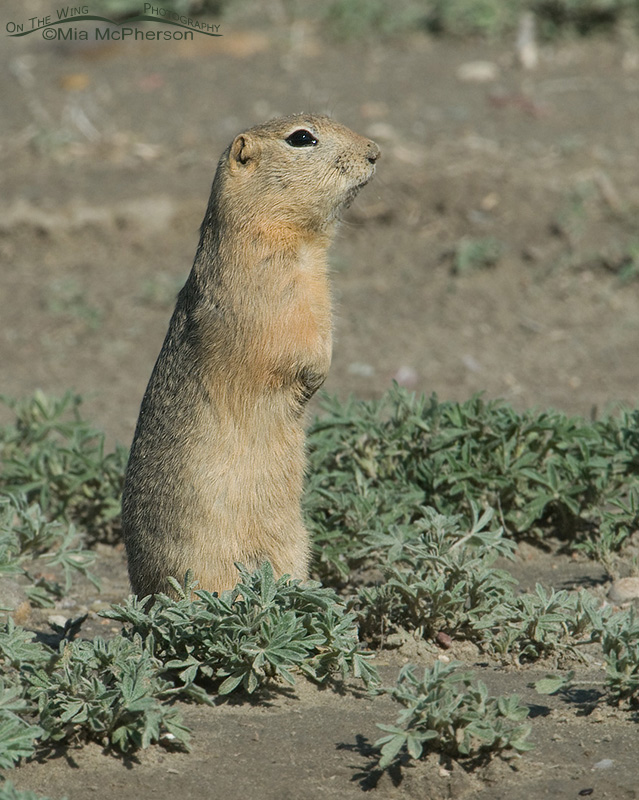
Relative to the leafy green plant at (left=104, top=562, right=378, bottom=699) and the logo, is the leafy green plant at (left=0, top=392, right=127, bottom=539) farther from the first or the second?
the logo

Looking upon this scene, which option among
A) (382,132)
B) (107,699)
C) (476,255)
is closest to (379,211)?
(382,132)

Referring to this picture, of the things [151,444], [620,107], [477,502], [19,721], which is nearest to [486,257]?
[620,107]

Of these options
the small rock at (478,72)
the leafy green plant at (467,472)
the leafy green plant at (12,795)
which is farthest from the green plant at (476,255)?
the leafy green plant at (12,795)

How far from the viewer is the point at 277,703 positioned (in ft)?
11.4

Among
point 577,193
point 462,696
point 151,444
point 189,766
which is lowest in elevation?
point 189,766

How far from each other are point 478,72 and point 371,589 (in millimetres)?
7535

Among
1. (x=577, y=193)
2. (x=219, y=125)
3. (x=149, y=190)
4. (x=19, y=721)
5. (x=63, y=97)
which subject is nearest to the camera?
(x=19, y=721)

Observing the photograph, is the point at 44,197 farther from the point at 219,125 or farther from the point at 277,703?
the point at 277,703

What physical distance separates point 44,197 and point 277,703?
21.8 ft

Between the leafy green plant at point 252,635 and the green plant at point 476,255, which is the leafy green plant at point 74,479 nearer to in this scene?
the leafy green plant at point 252,635

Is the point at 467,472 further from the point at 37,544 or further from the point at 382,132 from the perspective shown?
the point at 382,132

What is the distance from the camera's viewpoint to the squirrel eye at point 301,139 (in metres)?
4.27

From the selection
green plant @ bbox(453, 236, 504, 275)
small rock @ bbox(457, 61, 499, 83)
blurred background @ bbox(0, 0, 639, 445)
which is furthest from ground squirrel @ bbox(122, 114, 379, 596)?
small rock @ bbox(457, 61, 499, 83)

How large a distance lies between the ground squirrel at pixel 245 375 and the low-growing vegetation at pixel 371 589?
26 centimetres
